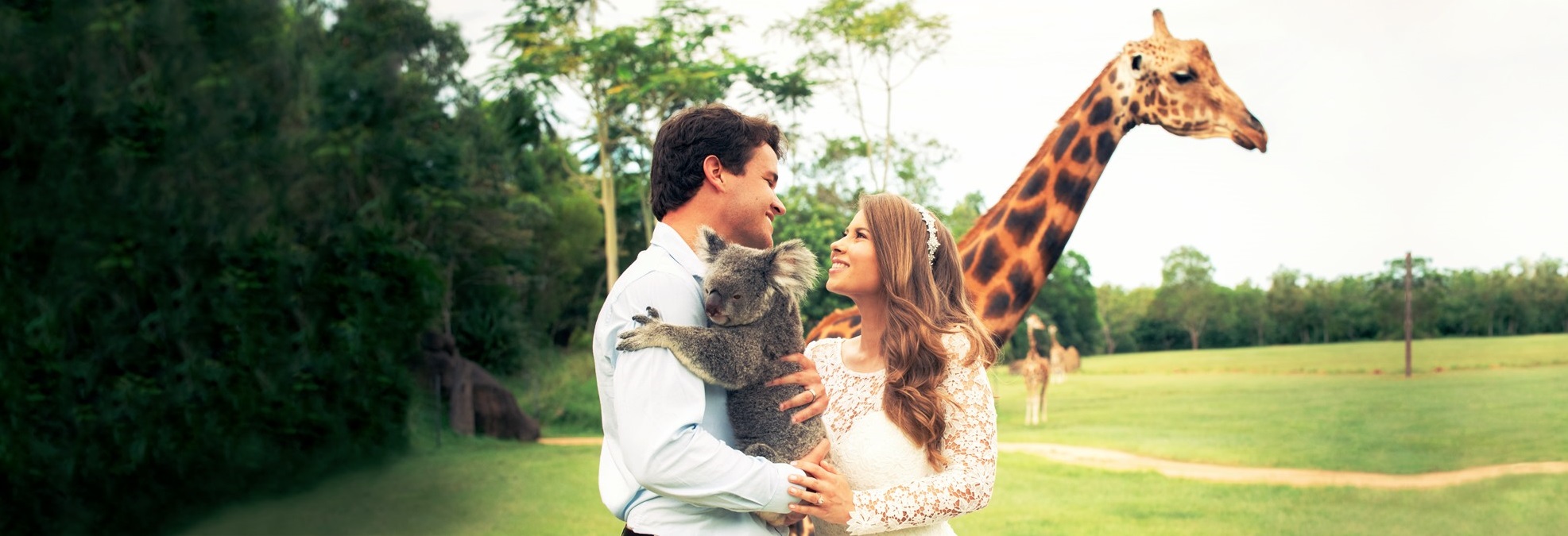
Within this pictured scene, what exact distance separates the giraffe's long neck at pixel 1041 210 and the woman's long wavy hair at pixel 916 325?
2192mm

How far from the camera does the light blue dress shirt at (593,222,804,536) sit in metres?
1.62

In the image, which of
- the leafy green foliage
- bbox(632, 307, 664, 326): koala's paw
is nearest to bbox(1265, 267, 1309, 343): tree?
the leafy green foliage

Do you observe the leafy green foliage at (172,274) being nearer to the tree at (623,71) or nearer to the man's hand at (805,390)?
the tree at (623,71)

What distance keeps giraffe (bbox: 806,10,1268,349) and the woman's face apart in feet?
7.00

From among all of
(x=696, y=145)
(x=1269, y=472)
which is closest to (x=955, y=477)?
(x=696, y=145)

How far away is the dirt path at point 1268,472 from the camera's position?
7.52 m

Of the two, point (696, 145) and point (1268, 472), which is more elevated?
point (696, 145)

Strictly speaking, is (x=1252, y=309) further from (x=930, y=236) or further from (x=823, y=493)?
(x=823, y=493)

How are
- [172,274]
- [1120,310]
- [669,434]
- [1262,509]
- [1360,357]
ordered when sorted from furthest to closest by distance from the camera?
[1120,310], [1360,357], [172,274], [1262,509], [669,434]

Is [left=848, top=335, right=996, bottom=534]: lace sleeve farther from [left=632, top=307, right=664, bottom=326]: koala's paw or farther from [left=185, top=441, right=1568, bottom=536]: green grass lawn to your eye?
[left=185, top=441, right=1568, bottom=536]: green grass lawn

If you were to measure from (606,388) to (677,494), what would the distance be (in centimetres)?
27

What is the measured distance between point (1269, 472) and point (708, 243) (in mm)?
8063

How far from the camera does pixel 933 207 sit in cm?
1287

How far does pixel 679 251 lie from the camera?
184 cm
